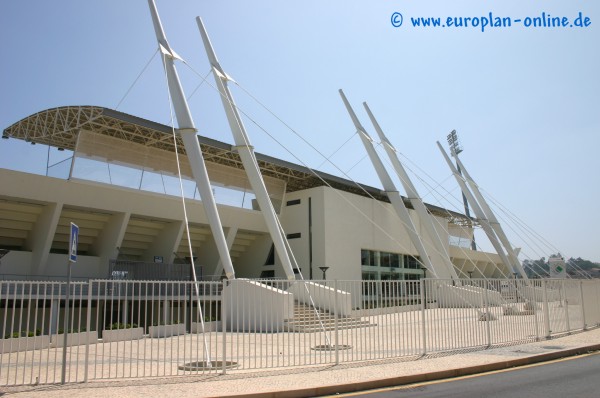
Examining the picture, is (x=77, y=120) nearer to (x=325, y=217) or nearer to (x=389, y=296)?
(x=325, y=217)

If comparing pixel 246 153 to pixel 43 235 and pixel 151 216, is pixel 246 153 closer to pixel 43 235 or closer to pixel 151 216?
pixel 151 216

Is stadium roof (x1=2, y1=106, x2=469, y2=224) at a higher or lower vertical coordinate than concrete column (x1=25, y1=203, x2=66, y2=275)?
higher

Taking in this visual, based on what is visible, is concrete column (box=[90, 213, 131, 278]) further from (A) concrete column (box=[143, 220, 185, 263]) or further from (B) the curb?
(B) the curb

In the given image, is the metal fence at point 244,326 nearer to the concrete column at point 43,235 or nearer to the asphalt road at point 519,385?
the asphalt road at point 519,385

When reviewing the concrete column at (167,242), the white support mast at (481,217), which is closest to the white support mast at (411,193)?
the white support mast at (481,217)

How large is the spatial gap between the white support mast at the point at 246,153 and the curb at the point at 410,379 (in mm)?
16392

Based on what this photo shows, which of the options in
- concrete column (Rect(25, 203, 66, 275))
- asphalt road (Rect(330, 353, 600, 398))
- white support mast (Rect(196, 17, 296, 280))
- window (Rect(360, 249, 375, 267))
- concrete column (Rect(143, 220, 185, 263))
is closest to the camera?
asphalt road (Rect(330, 353, 600, 398))

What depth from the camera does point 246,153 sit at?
30.1m

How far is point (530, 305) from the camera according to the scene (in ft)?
54.3

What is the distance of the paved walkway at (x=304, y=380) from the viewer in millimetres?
8984

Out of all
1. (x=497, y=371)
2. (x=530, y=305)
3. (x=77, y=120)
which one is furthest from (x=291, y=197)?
(x=497, y=371)

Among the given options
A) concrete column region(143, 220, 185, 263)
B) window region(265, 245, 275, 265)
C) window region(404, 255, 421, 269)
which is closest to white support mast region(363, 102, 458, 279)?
window region(404, 255, 421, 269)

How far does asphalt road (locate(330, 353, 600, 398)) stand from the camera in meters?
8.47

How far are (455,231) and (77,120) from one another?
53.9 metres
